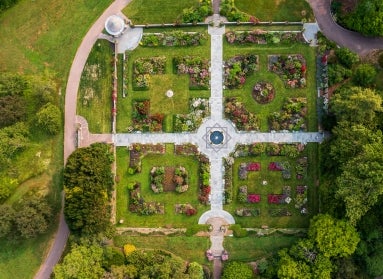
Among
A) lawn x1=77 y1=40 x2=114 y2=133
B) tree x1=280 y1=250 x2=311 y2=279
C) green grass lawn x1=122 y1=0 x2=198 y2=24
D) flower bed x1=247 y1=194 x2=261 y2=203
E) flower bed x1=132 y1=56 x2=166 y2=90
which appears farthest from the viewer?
green grass lawn x1=122 y1=0 x2=198 y2=24

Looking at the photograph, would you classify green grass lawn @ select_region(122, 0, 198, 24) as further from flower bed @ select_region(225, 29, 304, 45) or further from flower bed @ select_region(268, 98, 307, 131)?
flower bed @ select_region(268, 98, 307, 131)

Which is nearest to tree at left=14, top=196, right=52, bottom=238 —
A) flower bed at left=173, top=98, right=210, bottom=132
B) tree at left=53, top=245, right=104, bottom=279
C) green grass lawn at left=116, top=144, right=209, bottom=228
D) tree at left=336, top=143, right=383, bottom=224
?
tree at left=53, top=245, right=104, bottom=279

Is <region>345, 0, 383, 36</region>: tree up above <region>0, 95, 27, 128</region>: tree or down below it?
above

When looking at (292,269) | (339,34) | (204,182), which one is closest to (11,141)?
(204,182)

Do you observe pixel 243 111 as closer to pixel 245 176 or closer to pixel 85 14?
pixel 245 176

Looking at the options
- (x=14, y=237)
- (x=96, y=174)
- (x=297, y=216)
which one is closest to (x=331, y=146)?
(x=297, y=216)

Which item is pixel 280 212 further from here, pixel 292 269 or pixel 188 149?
pixel 188 149
